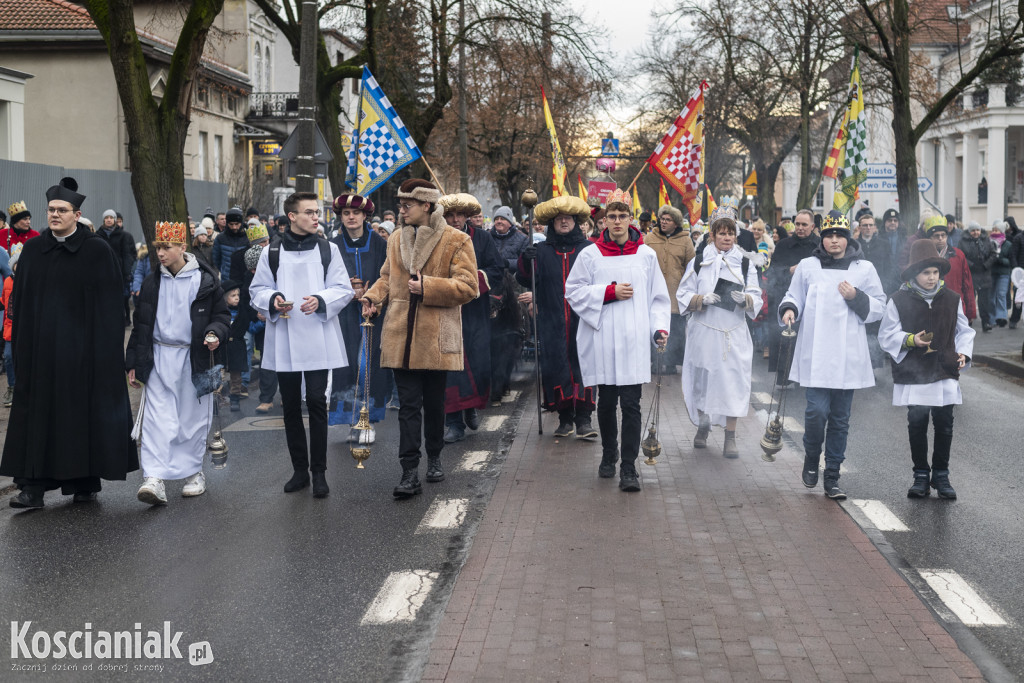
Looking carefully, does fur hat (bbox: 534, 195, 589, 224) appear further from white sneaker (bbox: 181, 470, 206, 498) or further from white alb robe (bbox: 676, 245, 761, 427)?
white sneaker (bbox: 181, 470, 206, 498)

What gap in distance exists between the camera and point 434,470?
28.1 feet

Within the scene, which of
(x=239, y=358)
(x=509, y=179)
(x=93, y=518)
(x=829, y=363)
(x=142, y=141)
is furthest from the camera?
(x=509, y=179)

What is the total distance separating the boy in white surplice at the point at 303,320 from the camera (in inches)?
315

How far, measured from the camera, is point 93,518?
7.48 meters

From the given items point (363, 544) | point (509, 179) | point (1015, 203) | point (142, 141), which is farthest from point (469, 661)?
point (1015, 203)

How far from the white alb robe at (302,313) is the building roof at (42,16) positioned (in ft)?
108

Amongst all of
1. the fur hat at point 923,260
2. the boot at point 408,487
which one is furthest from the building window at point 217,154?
the fur hat at point 923,260

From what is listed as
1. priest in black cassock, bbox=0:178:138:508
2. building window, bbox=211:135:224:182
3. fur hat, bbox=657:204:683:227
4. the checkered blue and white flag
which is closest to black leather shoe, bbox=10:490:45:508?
priest in black cassock, bbox=0:178:138:508

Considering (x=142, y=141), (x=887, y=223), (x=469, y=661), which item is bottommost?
(x=469, y=661)

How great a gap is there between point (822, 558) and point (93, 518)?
14.1 feet

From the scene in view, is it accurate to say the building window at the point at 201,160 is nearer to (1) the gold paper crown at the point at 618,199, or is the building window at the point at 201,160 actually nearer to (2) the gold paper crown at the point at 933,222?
(2) the gold paper crown at the point at 933,222

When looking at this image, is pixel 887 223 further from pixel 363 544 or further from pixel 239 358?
pixel 363 544

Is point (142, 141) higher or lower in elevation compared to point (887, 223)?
higher

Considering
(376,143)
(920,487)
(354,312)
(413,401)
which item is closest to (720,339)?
(920,487)
